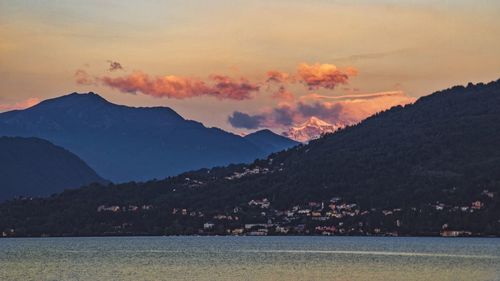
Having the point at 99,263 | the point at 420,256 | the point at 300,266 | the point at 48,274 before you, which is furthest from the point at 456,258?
the point at 48,274

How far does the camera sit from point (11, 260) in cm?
15050

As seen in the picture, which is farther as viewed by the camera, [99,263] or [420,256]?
[420,256]

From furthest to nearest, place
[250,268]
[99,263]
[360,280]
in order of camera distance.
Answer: [99,263] → [250,268] → [360,280]

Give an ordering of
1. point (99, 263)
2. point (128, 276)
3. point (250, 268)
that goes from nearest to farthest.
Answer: point (128, 276)
point (250, 268)
point (99, 263)

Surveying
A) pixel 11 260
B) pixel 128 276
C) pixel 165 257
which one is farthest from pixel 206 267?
pixel 11 260

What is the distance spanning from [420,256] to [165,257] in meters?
39.2

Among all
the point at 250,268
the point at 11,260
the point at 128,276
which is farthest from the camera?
the point at 11,260

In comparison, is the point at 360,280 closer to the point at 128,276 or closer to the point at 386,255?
the point at 128,276

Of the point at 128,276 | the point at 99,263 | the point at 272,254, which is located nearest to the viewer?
the point at 128,276

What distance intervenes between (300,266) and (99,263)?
2946 cm

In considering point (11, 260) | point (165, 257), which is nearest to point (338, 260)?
point (165, 257)

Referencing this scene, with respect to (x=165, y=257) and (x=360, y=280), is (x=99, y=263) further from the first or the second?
(x=360, y=280)

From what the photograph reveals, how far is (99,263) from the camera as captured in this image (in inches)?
5492

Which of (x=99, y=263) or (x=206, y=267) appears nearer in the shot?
(x=206, y=267)
